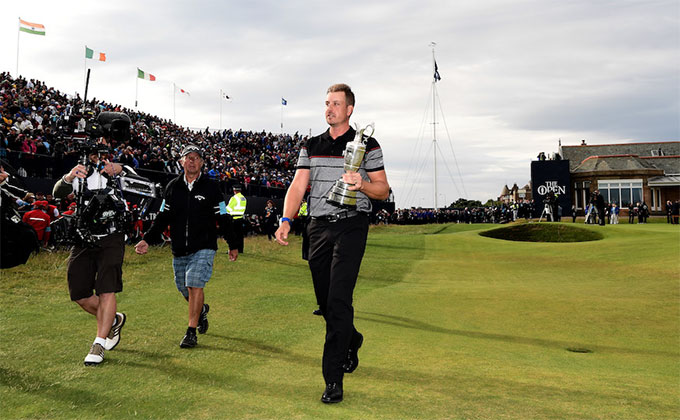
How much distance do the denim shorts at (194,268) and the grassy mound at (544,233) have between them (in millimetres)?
26667

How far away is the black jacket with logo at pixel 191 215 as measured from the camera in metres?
6.18

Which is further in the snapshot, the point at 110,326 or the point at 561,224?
Answer: the point at 561,224

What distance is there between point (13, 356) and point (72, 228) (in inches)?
57.7

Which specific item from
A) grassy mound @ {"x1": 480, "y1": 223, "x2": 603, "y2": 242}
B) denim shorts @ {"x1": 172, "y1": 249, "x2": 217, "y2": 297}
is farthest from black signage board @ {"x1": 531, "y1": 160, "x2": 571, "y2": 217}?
denim shorts @ {"x1": 172, "y1": 249, "x2": 217, "y2": 297}

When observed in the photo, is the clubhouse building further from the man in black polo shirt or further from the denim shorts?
the man in black polo shirt

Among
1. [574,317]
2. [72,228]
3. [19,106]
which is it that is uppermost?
[19,106]

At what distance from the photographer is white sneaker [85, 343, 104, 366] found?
17.0ft

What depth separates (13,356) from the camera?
5.45 metres

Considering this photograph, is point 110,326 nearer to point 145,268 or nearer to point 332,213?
point 332,213

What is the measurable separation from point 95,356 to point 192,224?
1731 mm

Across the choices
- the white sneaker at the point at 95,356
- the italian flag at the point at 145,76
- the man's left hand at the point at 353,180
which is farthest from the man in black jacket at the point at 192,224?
the italian flag at the point at 145,76

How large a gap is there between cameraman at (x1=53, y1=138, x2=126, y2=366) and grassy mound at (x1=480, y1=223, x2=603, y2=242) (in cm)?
2766

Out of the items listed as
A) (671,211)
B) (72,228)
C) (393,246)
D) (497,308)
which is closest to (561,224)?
(393,246)

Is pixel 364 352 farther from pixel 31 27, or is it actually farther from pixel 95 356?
pixel 31 27
